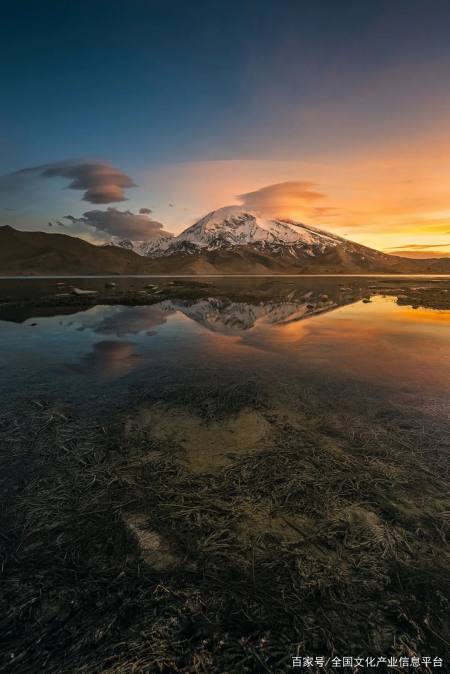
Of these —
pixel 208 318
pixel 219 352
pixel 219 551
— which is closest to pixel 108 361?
pixel 219 352

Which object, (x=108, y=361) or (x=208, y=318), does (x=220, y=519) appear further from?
(x=208, y=318)

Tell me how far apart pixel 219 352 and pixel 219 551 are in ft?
37.5

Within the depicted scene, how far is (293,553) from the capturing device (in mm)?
4477

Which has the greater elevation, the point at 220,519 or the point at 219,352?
the point at 219,352

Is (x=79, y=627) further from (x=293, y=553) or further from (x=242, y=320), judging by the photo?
(x=242, y=320)

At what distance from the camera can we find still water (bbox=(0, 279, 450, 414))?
11.2 meters

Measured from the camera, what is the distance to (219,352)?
1574cm

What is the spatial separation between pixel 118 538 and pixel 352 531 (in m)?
3.52

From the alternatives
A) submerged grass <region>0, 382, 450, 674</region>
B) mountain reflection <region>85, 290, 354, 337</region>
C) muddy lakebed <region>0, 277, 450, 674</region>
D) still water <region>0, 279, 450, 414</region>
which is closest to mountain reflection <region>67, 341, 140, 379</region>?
still water <region>0, 279, 450, 414</region>

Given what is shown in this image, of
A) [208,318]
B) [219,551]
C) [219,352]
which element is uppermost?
[208,318]

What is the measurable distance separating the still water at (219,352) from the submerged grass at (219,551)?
3584 mm

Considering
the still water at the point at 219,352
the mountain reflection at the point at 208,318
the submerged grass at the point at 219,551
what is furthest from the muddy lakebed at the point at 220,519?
the mountain reflection at the point at 208,318

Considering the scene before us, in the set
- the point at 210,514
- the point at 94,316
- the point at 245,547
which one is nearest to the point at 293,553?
the point at 245,547

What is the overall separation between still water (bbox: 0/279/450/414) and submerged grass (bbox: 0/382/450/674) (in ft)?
11.8
